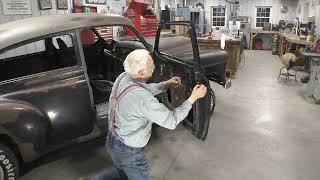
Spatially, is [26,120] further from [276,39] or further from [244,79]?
[276,39]

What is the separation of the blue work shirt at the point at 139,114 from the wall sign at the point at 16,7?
3.00 metres

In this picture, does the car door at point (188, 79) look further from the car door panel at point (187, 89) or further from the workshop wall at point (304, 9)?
the workshop wall at point (304, 9)

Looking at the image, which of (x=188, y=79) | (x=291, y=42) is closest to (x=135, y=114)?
(x=188, y=79)

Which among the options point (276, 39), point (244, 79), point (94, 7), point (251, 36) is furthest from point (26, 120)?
point (251, 36)

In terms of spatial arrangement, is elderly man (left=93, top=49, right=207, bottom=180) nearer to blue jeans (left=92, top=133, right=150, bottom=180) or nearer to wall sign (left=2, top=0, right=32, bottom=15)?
blue jeans (left=92, top=133, right=150, bottom=180)

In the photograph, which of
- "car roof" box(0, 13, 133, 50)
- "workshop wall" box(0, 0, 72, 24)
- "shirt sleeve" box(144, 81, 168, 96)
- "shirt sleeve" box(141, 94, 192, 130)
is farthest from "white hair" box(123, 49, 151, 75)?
"workshop wall" box(0, 0, 72, 24)

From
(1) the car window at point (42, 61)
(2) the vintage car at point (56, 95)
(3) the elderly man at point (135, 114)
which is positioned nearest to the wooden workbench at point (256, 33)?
(2) the vintage car at point (56, 95)

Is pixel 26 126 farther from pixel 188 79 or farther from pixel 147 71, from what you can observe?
pixel 188 79

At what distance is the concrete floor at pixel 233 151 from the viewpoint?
3.07m

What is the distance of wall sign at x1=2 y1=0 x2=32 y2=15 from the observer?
4.14 m

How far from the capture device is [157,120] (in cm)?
189

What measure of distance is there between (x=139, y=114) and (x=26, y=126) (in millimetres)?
1232

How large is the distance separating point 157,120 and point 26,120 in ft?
4.34

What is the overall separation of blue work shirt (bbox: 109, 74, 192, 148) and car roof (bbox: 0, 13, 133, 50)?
1264 mm
